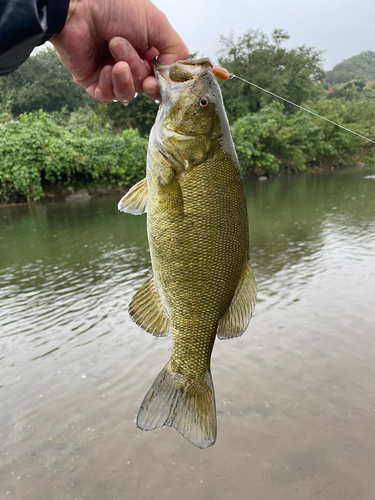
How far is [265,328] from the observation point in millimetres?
6758

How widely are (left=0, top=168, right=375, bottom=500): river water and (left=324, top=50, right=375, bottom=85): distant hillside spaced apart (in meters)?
131

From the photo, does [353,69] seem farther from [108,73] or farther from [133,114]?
[108,73]

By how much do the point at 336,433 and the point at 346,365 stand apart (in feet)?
4.45

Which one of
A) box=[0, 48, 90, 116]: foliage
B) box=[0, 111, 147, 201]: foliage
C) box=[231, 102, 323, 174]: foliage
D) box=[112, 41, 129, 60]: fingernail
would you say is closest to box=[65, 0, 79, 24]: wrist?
box=[112, 41, 129, 60]: fingernail

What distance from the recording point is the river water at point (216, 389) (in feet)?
13.2

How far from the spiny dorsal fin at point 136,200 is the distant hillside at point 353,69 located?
13675 cm

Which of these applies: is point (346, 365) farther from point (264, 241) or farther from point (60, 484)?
point (264, 241)

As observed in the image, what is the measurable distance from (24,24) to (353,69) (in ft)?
527

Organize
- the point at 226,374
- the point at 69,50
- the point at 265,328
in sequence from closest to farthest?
the point at 69,50 → the point at 226,374 → the point at 265,328

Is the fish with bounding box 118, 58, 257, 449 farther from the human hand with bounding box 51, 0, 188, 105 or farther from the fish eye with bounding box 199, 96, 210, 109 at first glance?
the human hand with bounding box 51, 0, 188, 105

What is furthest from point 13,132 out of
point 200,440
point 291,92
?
point 291,92

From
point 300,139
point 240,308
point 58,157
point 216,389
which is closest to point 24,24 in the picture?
point 240,308

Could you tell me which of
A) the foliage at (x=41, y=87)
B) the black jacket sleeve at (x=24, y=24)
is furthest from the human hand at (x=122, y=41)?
the foliage at (x=41, y=87)

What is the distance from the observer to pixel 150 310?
1957 mm
